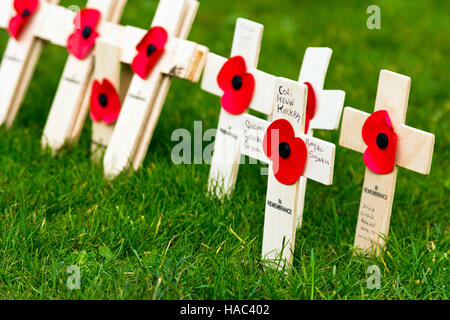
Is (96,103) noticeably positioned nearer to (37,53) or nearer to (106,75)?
(106,75)

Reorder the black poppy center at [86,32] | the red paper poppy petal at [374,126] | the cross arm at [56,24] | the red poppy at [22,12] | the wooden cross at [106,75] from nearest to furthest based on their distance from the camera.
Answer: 1. the red paper poppy petal at [374,126]
2. the wooden cross at [106,75]
3. the black poppy center at [86,32]
4. the cross arm at [56,24]
5. the red poppy at [22,12]

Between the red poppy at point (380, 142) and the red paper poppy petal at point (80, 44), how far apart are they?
1.78 m

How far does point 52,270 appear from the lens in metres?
2.77

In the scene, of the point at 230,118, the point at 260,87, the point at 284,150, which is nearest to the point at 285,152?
the point at 284,150

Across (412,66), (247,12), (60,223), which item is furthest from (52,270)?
(247,12)

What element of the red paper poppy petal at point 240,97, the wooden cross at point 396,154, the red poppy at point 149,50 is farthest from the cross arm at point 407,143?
the red poppy at point 149,50

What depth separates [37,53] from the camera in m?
4.21

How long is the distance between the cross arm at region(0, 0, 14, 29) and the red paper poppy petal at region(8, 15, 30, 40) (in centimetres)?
9

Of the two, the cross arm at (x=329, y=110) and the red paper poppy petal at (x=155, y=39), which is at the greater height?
the red paper poppy petal at (x=155, y=39)

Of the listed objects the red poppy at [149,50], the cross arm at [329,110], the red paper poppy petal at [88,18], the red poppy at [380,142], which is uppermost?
the red paper poppy petal at [88,18]

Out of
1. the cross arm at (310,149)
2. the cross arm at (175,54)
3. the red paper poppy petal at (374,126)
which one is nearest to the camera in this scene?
the cross arm at (310,149)

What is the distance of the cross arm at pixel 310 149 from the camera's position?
2.66 m

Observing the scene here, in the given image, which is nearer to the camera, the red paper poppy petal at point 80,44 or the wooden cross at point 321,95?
the wooden cross at point 321,95

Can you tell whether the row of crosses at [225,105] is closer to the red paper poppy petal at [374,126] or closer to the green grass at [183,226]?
the red paper poppy petal at [374,126]
